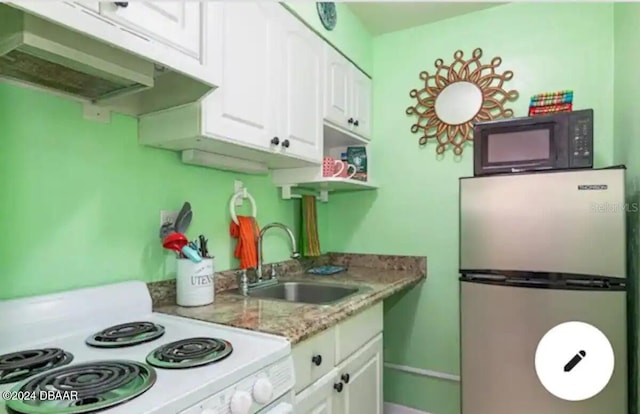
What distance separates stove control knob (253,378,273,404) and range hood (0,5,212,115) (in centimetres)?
85

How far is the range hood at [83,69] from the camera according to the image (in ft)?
2.58

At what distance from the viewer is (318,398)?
1.23 meters

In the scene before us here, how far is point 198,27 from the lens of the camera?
3.60 ft

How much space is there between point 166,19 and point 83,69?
259mm

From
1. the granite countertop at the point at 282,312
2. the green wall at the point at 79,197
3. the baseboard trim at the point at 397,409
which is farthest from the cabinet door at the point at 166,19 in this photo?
the baseboard trim at the point at 397,409

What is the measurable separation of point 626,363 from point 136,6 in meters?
2.11

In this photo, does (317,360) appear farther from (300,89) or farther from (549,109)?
(549,109)

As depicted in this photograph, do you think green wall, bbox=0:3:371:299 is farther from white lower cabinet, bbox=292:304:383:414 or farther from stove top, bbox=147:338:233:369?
white lower cabinet, bbox=292:304:383:414

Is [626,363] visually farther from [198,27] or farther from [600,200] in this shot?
[198,27]

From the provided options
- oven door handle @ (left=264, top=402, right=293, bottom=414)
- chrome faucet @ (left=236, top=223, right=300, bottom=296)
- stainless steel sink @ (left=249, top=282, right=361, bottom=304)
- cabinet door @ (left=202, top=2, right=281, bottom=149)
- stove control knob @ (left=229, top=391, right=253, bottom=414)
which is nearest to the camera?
stove control knob @ (left=229, top=391, right=253, bottom=414)

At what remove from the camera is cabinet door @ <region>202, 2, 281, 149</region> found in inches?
47.9

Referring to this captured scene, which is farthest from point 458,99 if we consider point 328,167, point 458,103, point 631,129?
point 328,167

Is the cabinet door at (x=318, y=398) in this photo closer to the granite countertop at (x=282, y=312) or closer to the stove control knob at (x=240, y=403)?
the granite countertop at (x=282, y=312)

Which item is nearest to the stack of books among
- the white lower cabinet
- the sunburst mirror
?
the sunburst mirror
